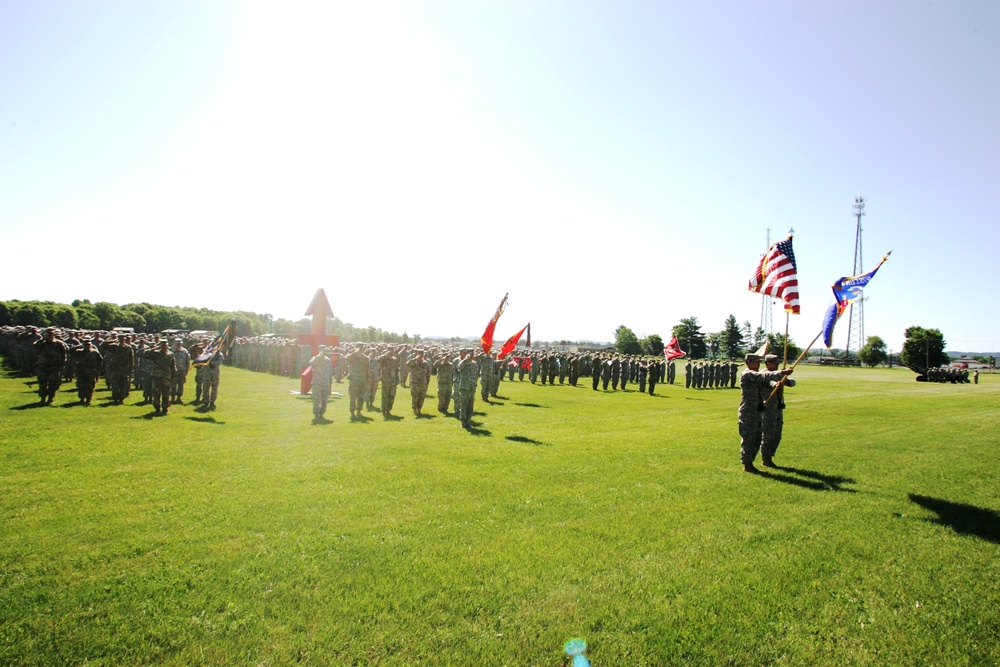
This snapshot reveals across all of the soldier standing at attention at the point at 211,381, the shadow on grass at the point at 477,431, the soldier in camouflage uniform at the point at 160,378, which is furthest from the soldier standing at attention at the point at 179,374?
the shadow on grass at the point at 477,431

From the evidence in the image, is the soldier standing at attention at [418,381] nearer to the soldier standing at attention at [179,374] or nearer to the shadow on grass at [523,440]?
the shadow on grass at [523,440]

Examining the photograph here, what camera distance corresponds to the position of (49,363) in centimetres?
1500

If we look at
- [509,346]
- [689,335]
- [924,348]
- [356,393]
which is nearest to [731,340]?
[689,335]

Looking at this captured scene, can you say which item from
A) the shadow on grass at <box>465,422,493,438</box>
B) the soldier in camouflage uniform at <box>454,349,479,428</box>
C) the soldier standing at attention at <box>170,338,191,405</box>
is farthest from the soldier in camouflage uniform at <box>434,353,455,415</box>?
the soldier standing at attention at <box>170,338,191,405</box>

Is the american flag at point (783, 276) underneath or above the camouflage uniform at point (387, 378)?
above

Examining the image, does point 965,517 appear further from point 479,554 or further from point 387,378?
point 387,378

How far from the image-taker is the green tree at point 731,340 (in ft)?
288

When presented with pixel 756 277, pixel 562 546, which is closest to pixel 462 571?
pixel 562 546

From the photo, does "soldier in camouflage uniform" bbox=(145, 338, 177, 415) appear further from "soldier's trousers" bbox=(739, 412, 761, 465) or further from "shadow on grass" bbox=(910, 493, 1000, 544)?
"shadow on grass" bbox=(910, 493, 1000, 544)

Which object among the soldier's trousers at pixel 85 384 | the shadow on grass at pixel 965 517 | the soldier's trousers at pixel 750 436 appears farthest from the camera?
the soldier's trousers at pixel 85 384

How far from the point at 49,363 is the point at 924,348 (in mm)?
103600

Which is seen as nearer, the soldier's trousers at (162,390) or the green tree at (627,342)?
the soldier's trousers at (162,390)

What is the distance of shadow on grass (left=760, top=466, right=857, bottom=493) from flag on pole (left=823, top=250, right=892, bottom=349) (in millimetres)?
2433

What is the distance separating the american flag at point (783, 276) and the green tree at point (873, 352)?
10284cm
